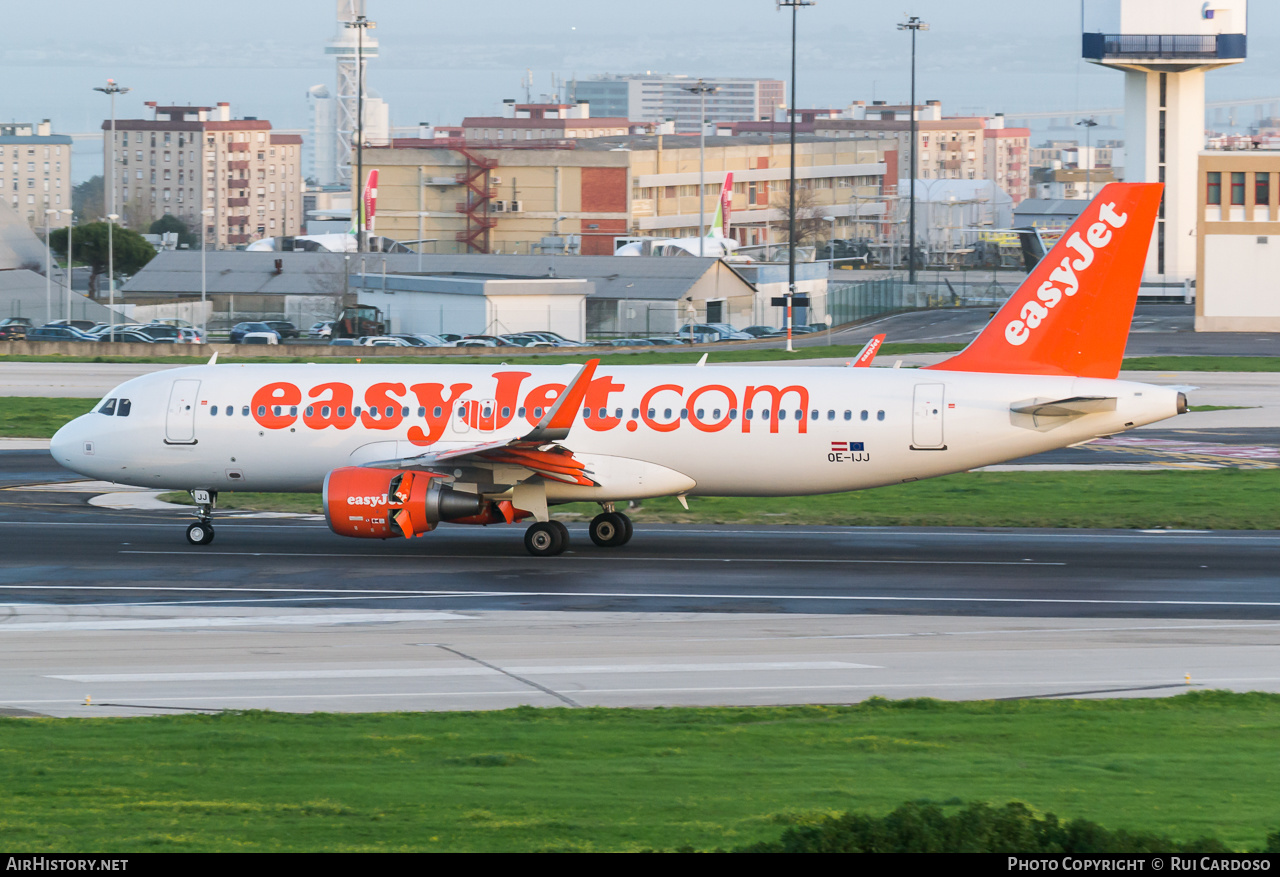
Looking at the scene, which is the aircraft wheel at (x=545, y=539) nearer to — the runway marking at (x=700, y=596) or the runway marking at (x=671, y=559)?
the runway marking at (x=671, y=559)

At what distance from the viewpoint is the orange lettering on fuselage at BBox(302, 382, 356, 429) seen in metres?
33.6

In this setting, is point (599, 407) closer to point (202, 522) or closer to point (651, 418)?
point (651, 418)

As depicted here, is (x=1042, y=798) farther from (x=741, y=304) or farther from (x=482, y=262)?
(x=482, y=262)

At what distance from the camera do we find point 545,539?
32.7 m

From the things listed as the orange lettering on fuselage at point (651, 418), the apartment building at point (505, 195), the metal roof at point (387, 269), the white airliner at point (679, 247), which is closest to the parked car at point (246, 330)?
the metal roof at point (387, 269)

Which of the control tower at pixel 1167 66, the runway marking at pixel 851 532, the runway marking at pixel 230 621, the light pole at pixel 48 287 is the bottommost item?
the runway marking at pixel 230 621

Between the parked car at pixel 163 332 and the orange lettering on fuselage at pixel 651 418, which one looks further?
→ the parked car at pixel 163 332

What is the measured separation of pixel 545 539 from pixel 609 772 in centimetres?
1840

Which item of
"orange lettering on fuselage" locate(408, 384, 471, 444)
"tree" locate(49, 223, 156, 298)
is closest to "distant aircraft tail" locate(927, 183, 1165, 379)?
"orange lettering on fuselage" locate(408, 384, 471, 444)

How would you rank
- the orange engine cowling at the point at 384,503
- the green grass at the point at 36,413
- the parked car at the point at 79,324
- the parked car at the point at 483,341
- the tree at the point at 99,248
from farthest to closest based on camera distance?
the tree at the point at 99,248, the parked car at the point at 79,324, the parked car at the point at 483,341, the green grass at the point at 36,413, the orange engine cowling at the point at 384,503

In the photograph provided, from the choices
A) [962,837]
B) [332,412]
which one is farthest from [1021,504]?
[962,837]

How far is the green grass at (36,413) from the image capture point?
179 feet

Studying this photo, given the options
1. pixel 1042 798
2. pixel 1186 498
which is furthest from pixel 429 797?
pixel 1186 498

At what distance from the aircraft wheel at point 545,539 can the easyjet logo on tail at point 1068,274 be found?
34.1ft
